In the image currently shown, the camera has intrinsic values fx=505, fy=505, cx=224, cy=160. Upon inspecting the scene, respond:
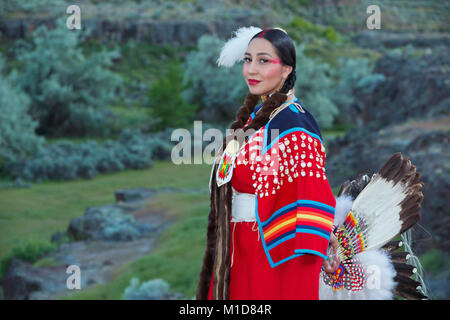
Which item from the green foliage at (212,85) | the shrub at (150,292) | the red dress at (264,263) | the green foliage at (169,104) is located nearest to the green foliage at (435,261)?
the shrub at (150,292)

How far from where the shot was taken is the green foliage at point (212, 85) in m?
14.8

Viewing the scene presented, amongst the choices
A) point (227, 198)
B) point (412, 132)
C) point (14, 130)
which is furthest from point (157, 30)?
point (227, 198)

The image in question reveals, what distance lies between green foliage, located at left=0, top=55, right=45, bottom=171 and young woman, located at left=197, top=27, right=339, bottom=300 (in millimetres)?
9348

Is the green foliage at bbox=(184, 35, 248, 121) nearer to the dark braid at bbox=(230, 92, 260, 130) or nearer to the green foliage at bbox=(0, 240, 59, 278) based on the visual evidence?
the green foliage at bbox=(0, 240, 59, 278)

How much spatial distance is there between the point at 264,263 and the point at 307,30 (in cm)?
1705

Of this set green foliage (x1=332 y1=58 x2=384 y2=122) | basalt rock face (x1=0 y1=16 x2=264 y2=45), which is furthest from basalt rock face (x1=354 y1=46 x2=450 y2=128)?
basalt rock face (x1=0 y1=16 x2=264 y2=45)

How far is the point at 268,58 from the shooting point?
6.93 ft

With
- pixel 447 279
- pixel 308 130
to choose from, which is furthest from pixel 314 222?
pixel 447 279

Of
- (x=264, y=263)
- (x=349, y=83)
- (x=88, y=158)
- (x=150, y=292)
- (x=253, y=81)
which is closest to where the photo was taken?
(x=264, y=263)

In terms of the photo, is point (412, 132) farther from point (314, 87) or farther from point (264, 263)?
point (264, 263)

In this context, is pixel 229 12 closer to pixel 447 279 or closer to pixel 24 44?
pixel 24 44

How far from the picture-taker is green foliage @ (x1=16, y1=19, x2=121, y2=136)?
44.4ft

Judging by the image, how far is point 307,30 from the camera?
1809cm
